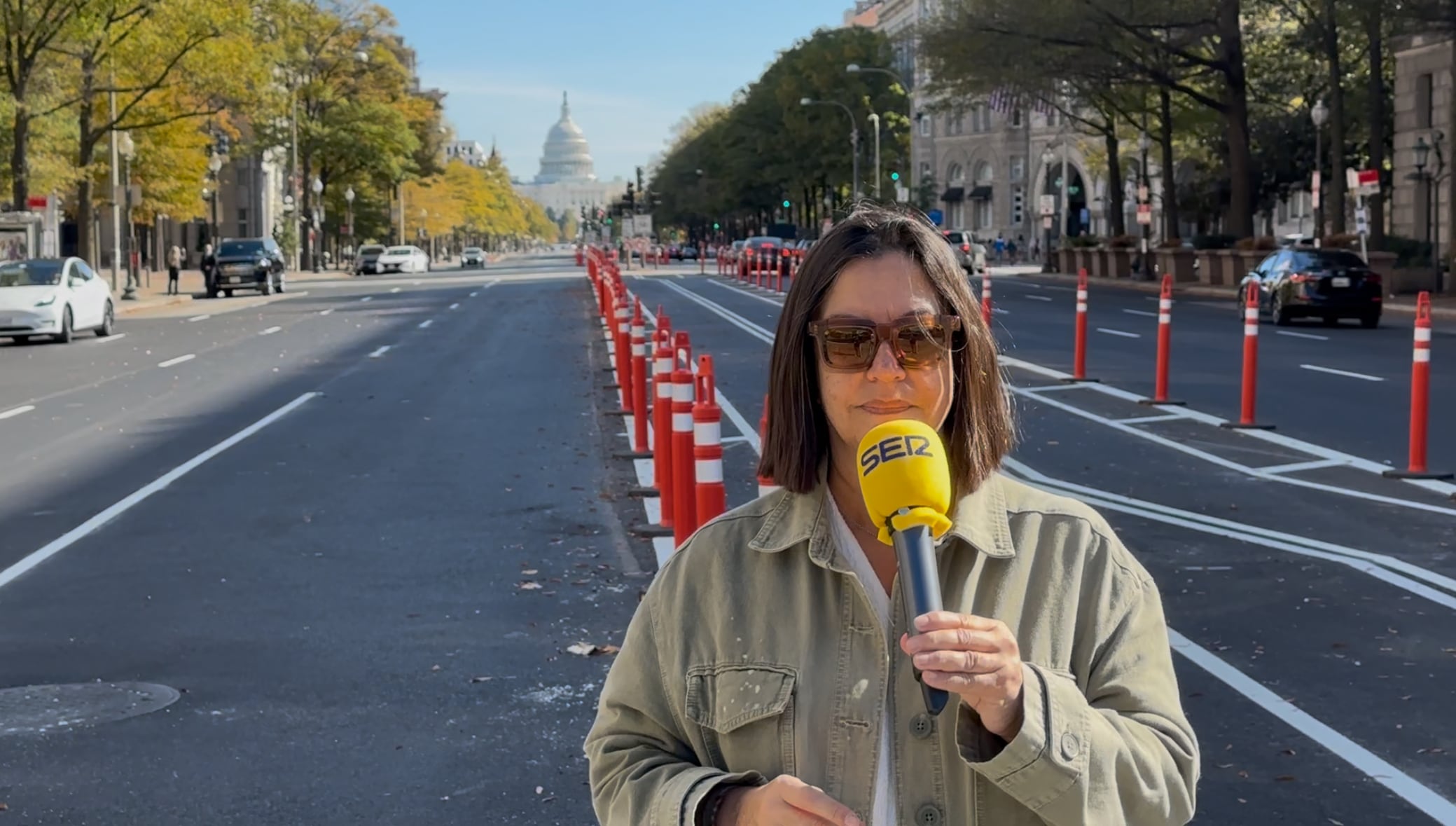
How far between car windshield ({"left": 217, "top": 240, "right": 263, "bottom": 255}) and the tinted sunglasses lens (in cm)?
5611

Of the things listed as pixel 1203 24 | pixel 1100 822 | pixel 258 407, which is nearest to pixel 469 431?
pixel 258 407

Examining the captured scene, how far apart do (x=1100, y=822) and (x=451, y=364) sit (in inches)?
946

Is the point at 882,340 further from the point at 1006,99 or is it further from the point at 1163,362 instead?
the point at 1006,99

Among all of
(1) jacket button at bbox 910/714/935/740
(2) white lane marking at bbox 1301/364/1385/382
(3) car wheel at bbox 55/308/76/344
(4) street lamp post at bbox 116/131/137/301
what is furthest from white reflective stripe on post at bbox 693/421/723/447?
(4) street lamp post at bbox 116/131/137/301

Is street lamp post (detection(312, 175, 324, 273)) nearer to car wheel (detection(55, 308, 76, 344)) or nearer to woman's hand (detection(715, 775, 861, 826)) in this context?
car wheel (detection(55, 308, 76, 344))

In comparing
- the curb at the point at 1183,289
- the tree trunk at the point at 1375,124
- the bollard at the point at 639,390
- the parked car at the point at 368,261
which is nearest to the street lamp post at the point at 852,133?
the curb at the point at 1183,289

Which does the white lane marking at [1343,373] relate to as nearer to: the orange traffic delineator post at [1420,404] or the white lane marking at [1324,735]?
the orange traffic delineator post at [1420,404]

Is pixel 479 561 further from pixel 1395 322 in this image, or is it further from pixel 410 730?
pixel 1395 322

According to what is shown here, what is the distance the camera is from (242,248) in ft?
187

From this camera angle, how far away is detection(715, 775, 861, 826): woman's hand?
214 centimetres

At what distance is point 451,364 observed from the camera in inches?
1020

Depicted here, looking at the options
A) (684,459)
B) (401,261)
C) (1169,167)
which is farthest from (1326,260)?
(401,261)

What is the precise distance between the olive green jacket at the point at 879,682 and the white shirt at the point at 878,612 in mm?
12

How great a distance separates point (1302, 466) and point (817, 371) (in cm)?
1212
